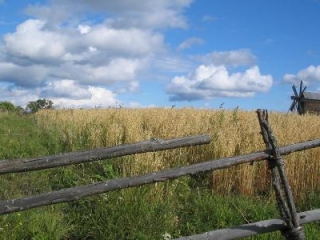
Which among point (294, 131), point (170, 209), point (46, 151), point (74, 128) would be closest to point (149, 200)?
point (170, 209)

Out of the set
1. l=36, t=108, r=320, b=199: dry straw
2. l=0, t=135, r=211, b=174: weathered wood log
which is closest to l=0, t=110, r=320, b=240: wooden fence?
l=0, t=135, r=211, b=174: weathered wood log

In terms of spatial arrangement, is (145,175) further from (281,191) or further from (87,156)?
(281,191)

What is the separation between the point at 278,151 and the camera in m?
4.41

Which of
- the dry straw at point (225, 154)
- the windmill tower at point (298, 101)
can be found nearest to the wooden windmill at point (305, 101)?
the windmill tower at point (298, 101)

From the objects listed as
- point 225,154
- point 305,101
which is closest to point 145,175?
point 225,154

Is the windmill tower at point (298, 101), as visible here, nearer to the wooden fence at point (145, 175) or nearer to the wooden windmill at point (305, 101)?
the wooden windmill at point (305, 101)

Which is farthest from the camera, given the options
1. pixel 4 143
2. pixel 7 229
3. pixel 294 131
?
pixel 4 143

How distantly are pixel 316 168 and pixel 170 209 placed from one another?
2720 mm

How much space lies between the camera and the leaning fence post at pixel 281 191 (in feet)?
14.0

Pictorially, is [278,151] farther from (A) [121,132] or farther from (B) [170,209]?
(A) [121,132]

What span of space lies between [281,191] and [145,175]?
132cm

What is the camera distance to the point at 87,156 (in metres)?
3.96

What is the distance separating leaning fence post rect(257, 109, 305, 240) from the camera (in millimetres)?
4281

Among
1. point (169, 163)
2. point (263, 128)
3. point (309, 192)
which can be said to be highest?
point (263, 128)
